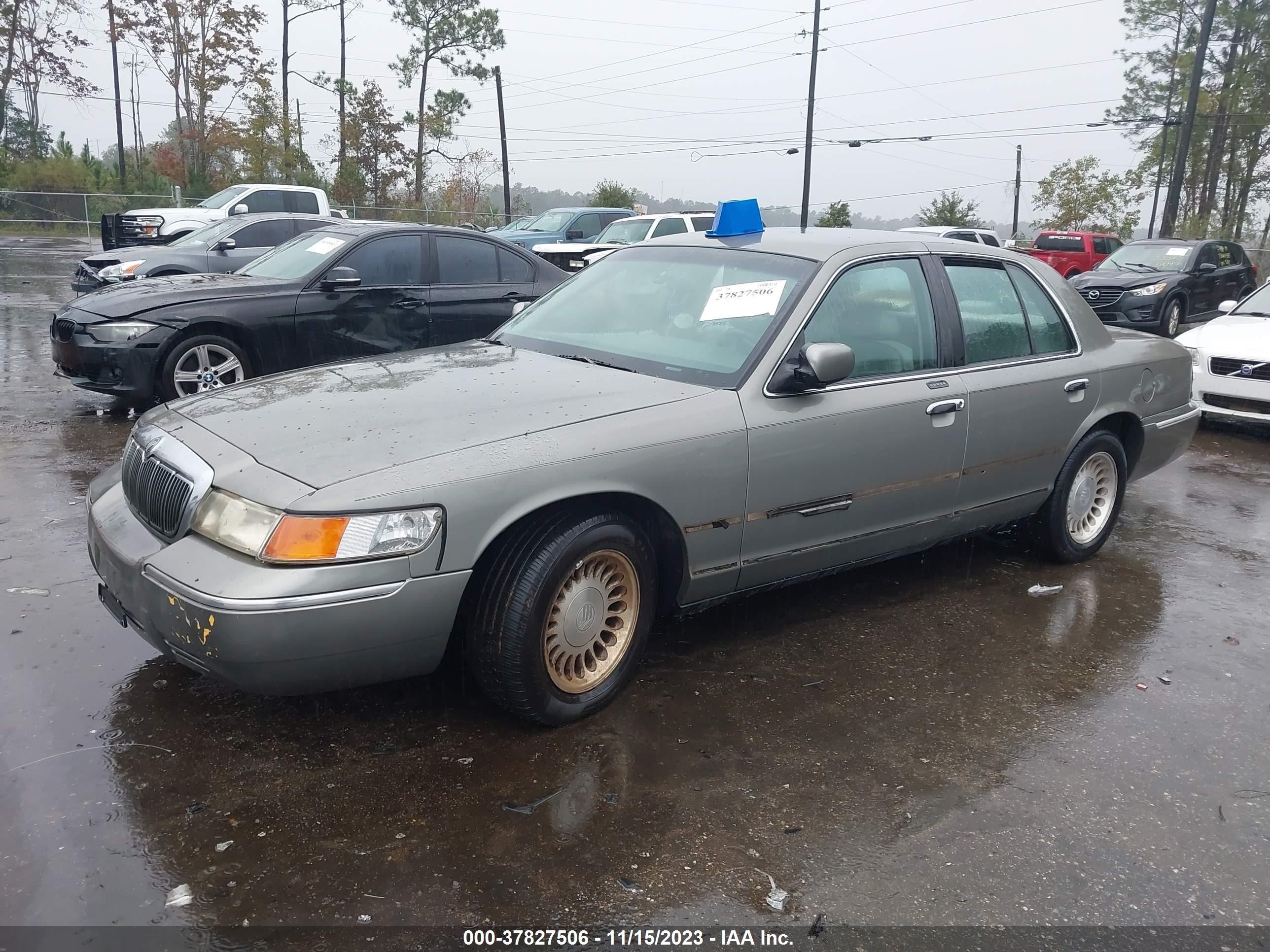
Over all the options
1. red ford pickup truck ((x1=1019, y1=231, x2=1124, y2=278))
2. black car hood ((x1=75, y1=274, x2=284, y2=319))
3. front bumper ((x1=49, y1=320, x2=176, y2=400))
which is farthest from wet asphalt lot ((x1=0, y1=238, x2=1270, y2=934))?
red ford pickup truck ((x1=1019, y1=231, x2=1124, y2=278))

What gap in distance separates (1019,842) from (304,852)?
1983 mm

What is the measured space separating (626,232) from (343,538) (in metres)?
16.4

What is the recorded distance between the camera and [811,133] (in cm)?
3738

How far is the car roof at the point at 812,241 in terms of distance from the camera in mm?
4176

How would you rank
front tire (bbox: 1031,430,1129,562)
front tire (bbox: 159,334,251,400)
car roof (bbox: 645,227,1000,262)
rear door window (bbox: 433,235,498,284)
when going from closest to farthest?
car roof (bbox: 645,227,1000,262), front tire (bbox: 1031,430,1129,562), front tire (bbox: 159,334,251,400), rear door window (bbox: 433,235,498,284)

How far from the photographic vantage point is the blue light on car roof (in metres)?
4.61

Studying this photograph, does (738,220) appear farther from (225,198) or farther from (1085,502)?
(225,198)

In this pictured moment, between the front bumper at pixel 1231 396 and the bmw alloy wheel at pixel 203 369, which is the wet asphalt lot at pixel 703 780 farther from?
the front bumper at pixel 1231 396

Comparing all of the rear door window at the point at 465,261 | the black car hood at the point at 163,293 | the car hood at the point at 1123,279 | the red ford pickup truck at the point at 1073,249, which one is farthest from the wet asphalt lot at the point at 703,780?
the red ford pickup truck at the point at 1073,249

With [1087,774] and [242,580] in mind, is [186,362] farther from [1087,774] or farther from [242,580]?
[1087,774]

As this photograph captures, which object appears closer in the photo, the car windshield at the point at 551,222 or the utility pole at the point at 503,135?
the car windshield at the point at 551,222

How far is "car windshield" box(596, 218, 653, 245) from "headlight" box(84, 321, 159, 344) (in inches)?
463

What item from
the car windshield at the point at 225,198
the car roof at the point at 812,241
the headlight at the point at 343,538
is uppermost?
the car windshield at the point at 225,198

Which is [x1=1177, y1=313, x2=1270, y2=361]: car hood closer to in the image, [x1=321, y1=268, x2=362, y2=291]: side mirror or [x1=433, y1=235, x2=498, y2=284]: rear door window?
[x1=433, y1=235, x2=498, y2=284]: rear door window
